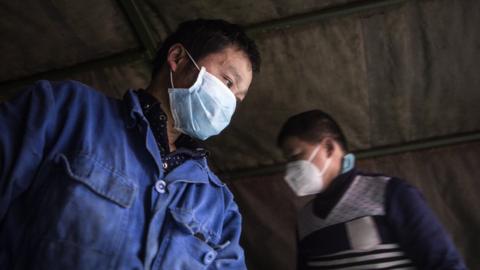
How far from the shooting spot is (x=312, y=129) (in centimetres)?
219

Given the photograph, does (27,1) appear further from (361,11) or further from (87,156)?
(361,11)

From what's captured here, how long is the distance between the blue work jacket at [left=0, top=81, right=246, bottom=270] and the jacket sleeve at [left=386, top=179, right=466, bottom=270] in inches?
27.4

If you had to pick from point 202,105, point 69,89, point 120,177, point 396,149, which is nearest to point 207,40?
point 202,105

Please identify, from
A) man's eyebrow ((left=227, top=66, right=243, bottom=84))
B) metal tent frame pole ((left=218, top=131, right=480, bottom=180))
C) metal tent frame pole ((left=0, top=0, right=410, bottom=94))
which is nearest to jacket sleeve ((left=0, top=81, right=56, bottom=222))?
man's eyebrow ((left=227, top=66, right=243, bottom=84))

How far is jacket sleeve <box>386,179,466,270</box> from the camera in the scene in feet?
5.00

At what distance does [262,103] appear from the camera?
248 centimetres

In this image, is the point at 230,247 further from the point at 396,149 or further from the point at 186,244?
the point at 396,149

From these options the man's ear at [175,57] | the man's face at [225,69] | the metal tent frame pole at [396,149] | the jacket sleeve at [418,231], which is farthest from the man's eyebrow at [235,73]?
the metal tent frame pole at [396,149]

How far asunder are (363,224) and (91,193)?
1.05 metres

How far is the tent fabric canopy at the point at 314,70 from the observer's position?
2098 mm

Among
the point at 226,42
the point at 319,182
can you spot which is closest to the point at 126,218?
the point at 226,42

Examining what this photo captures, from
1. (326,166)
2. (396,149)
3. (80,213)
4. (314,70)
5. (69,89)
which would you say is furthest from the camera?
(396,149)

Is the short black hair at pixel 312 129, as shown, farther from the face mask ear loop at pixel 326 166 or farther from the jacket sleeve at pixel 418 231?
the jacket sleeve at pixel 418 231

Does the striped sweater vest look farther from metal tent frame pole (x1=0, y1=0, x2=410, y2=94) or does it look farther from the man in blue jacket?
metal tent frame pole (x1=0, y1=0, x2=410, y2=94)
